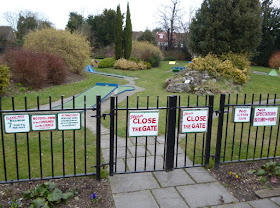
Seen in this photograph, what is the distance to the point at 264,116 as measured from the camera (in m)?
4.39

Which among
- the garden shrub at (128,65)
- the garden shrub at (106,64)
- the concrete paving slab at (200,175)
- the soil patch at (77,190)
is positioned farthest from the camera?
the garden shrub at (106,64)

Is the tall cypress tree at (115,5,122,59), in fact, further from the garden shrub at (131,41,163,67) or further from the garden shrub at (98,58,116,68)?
the garden shrub at (131,41,163,67)

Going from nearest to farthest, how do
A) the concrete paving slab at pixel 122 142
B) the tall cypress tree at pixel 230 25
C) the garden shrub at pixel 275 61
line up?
the concrete paving slab at pixel 122 142 < the tall cypress tree at pixel 230 25 < the garden shrub at pixel 275 61

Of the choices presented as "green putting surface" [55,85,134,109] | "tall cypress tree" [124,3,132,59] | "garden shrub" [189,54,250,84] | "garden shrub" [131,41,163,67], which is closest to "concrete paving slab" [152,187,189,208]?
"green putting surface" [55,85,134,109]

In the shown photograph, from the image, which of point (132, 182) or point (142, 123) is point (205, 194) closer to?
point (132, 182)

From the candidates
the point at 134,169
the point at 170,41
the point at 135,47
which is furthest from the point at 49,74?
the point at 170,41

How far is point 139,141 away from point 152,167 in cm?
140

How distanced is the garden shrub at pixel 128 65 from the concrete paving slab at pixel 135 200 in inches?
809

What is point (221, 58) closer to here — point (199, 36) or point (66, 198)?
point (199, 36)

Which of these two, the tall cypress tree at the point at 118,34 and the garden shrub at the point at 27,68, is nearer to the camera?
the garden shrub at the point at 27,68

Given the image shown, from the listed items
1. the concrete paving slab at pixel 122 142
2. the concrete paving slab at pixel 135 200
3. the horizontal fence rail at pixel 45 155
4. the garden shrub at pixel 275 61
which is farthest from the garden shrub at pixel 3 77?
the garden shrub at pixel 275 61

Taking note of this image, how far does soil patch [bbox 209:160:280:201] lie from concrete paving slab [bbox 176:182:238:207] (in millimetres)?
136

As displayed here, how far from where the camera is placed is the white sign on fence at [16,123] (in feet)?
10.9

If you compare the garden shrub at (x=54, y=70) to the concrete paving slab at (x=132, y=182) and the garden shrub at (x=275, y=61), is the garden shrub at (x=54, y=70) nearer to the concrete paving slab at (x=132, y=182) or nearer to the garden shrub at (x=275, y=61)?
the concrete paving slab at (x=132, y=182)
